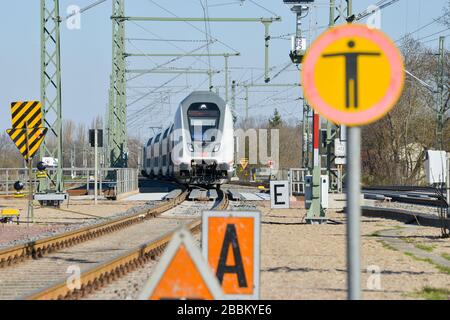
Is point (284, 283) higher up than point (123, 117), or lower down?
lower down

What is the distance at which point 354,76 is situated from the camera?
465 centimetres

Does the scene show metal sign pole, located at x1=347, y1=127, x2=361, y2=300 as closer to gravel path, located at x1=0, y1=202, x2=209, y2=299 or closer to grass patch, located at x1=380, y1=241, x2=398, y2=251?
gravel path, located at x1=0, y1=202, x2=209, y2=299

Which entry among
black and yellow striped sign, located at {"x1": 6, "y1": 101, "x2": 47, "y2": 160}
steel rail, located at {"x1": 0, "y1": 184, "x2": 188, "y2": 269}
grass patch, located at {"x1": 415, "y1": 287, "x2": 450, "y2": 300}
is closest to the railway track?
steel rail, located at {"x1": 0, "y1": 184, "x2": 188, "y2": 269}

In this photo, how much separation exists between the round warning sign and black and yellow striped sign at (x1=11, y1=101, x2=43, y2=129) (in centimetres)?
1911

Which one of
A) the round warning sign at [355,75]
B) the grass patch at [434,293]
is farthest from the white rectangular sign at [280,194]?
the round warning sign at [355,75]

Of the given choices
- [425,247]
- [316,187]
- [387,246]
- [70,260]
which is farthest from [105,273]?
[316,187]

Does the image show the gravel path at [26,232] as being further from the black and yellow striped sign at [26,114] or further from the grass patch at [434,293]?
the grass patch at [434,293]

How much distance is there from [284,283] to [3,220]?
522 inches

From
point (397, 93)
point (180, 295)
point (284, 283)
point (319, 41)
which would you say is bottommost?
point (284, 283)

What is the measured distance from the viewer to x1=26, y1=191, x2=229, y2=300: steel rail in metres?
8.98
